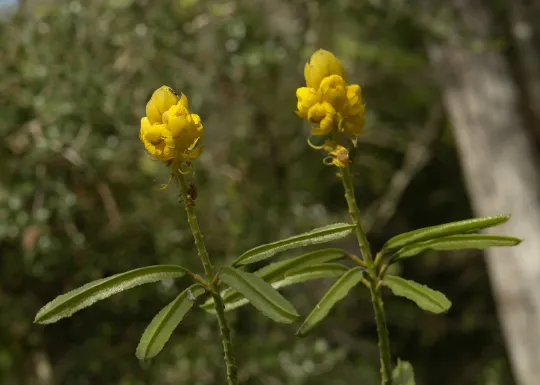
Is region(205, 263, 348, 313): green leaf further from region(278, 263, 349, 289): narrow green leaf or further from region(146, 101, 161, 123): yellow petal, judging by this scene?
region(146, 101, 161, 123): yellow petal

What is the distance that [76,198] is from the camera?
1676 millimetres

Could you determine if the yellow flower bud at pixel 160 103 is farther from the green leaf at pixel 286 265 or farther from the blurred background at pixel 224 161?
the blurred background at pixel 224 161

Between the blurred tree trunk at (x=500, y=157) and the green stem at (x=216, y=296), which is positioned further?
the blurred tree trunk at (x=500, y=157)

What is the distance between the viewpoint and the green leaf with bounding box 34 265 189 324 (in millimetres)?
371

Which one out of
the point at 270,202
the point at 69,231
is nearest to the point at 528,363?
the point at 270,202

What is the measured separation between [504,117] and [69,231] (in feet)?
4.55

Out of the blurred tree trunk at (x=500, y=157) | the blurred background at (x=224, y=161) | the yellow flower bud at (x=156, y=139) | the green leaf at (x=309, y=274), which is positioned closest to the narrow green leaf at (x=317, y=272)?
the green leaf at (x=309, y=274)

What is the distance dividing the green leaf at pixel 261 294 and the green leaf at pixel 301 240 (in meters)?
0.02

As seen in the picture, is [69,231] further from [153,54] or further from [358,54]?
[358,54]

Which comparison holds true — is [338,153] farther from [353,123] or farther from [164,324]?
[164,324]

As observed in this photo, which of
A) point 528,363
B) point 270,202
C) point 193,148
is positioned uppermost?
point 270,202

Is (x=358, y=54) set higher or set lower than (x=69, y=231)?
higher

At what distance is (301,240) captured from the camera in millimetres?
385

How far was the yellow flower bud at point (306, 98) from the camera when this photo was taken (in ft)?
1.19
